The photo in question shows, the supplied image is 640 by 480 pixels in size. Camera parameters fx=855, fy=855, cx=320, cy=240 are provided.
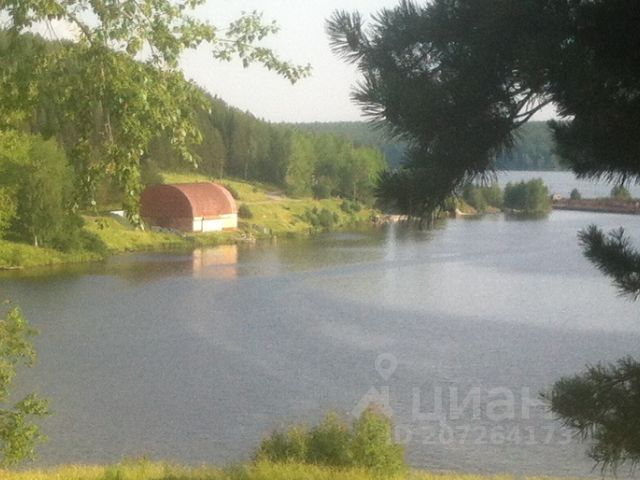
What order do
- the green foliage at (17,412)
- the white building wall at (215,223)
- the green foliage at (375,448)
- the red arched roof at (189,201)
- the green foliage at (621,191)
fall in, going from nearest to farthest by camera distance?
the green foliage at (621,191)
the green foliage at (17,412)
the green foliage at (375,448)
the red arched roof at (189,201)
the white building wall at (215,223)

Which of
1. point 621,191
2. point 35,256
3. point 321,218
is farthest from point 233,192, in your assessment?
point 621,191

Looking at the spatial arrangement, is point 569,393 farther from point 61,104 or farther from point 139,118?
point 61,104

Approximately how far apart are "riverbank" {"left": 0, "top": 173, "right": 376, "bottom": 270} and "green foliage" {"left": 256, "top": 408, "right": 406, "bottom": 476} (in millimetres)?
9545

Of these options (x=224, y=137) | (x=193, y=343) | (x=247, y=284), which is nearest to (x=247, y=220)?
(x=224, y=137)

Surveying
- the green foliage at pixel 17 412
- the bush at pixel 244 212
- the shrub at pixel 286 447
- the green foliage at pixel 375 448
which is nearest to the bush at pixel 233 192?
the bush at pixel 244 212

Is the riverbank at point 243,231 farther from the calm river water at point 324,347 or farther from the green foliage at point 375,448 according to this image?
the green foliage at point 375,448

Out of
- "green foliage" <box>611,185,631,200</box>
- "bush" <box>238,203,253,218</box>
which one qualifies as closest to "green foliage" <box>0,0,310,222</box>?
"green foliage" <box>611,185,631,200</box>

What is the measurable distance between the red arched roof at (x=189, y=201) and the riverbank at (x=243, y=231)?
13.8 inches

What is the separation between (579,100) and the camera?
202cm

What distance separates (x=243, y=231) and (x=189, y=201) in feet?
7.62

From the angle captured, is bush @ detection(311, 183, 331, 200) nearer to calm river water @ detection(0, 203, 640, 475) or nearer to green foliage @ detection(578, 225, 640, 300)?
calm river water @ detection(0, 203, 640, 475)

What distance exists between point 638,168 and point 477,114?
44 centimetres

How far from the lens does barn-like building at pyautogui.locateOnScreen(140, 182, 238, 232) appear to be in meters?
14.1

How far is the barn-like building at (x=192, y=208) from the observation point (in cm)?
1412
